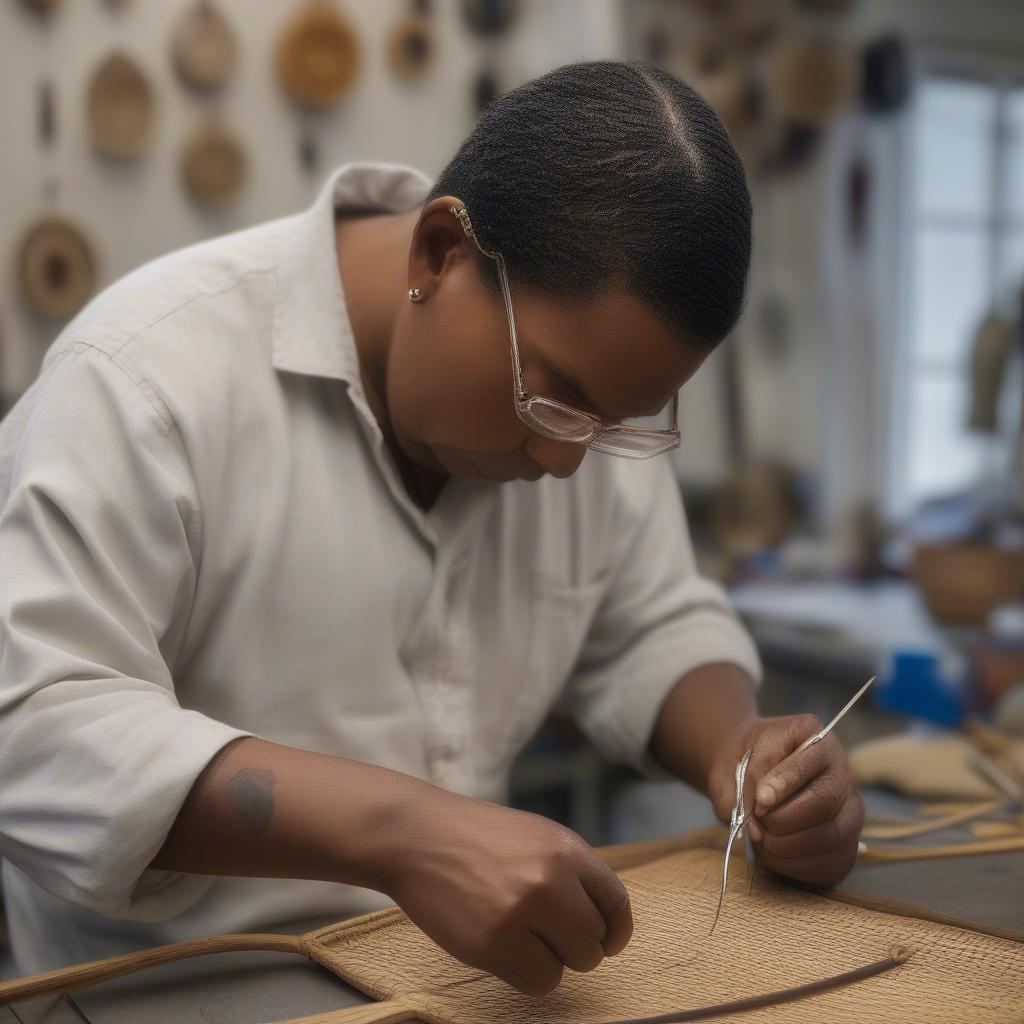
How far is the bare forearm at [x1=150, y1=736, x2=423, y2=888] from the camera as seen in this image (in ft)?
2.93

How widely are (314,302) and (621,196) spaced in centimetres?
39

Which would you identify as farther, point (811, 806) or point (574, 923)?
point (811, 806)

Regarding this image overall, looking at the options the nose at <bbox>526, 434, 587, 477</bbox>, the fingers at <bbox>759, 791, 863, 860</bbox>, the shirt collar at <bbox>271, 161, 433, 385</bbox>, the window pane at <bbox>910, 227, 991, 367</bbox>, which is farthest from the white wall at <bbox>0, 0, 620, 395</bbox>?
the fingers at <bbox>759, 791, 863, 860</bbox>

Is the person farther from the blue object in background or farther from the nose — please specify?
the blue object in background

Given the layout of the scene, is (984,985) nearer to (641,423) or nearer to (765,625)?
(641,423)

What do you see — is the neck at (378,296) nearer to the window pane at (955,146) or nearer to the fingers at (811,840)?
the fingers at (811,840)

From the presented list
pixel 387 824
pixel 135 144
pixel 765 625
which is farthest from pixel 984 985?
pixel 135 144

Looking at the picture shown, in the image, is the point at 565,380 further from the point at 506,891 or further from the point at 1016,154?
the point at 1016,154

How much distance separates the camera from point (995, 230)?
4.32 metres

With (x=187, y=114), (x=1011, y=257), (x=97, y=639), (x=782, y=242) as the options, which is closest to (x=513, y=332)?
(x=97, y=639)

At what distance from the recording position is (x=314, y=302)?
1.27 m

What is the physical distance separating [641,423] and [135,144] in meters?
2.58

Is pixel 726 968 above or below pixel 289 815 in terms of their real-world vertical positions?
below

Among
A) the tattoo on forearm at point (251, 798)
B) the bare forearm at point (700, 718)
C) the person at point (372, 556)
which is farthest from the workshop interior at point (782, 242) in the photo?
the tattoo on forearm at point (251, 798)
